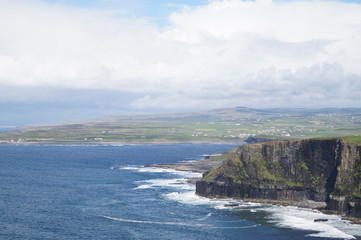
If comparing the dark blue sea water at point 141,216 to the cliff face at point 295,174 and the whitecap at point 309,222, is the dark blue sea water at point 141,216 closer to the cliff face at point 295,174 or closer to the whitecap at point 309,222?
the whitecap at point 309,222

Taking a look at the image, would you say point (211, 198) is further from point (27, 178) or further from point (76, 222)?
point (27, 178)

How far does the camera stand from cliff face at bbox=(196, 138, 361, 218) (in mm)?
130875

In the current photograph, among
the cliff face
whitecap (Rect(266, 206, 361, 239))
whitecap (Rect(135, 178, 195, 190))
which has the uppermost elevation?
the cliff face

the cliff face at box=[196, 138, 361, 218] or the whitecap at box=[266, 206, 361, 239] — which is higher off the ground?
the cliff face at box=[196, 138, 361, 218]

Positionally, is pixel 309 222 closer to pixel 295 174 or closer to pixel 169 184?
pixel 295 174

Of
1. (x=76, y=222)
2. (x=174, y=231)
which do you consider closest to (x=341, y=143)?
(x=174, y=231)

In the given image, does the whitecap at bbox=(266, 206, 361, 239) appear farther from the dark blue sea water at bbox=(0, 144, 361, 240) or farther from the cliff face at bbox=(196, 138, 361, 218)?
the cliff face at bbox=(196, 138, 361, 218)

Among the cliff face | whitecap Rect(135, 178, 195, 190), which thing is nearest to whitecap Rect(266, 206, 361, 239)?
the cliff face

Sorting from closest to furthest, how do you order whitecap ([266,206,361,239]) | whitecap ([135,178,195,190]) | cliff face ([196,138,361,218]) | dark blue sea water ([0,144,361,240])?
1. whitecap ([266,206,361,239])
2. dark blue sea water ([0,144,361,240])
3. cliff face ([196,138,361,218])
4. whitecap ([135,178,195,190])

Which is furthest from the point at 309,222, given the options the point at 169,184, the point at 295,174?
the point at 169,184

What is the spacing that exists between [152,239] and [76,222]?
23.2 m

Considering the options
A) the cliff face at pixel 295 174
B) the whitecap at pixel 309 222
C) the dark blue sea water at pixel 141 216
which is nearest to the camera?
the whitecap at pixel 309 222

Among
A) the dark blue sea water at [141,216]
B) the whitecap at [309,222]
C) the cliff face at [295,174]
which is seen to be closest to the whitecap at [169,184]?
the dark blue sea water at [141,216]

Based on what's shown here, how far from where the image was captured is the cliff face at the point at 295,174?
A: 131 meters
